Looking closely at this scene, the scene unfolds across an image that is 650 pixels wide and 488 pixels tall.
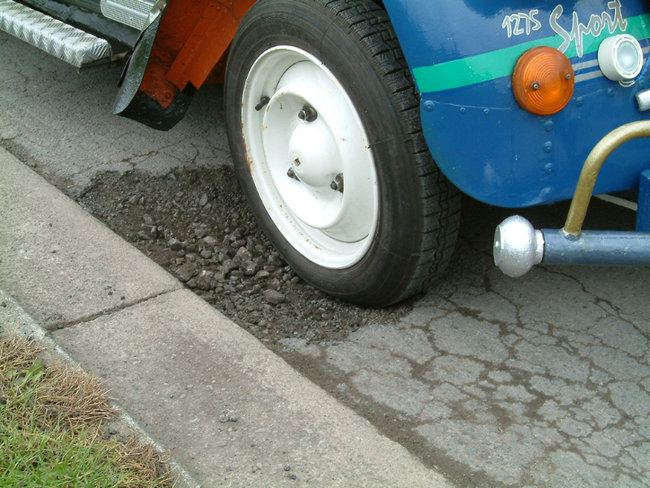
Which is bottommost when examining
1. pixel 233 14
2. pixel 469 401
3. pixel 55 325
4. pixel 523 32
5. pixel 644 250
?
pixel 55 325

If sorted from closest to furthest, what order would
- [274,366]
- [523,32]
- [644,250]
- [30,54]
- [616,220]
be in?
[644,250]
[523,32]
[274,366]
[616,220]
[30,54]

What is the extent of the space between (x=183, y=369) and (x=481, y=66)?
1.23m

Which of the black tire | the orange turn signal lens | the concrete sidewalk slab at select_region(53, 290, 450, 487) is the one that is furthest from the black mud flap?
the orange turn signal lens

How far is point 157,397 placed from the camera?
2176 mm

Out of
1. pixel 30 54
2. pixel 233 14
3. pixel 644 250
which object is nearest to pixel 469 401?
pixel 644 250

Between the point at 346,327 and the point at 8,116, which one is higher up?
the point at 346,327

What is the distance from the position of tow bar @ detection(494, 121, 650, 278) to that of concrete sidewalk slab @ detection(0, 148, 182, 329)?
131cm

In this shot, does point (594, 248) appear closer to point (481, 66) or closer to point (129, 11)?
point (481, 66)

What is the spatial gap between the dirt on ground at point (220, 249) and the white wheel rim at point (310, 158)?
0.65 ft

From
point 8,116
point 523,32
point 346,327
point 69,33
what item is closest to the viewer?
point 523,32

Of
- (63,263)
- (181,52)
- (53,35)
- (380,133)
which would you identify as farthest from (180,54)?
(380,133)

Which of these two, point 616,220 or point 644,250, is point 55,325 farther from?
point 616,220

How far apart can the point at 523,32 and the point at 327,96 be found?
722 millimetres

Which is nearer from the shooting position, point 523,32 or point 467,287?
point 523,32
